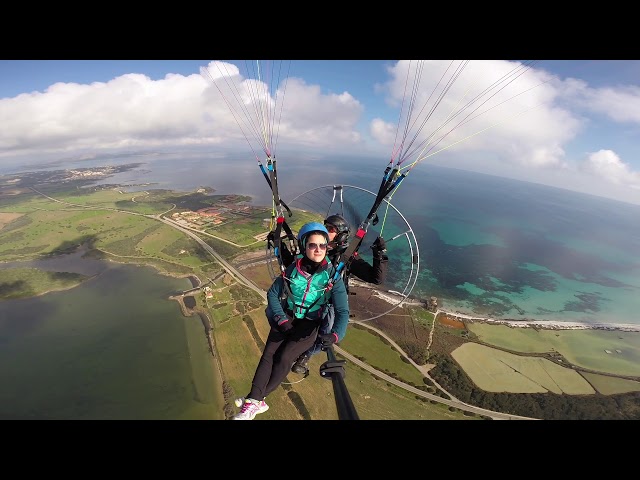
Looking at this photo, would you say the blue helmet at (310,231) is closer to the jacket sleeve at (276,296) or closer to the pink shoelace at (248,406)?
the jacket sleeve at (276,296)

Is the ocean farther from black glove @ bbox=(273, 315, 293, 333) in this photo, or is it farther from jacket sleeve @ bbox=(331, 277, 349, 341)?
black glove @ bbox=(273, 315, 293, 333)

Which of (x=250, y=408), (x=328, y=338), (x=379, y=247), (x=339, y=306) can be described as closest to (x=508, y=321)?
(x=379, y=247)

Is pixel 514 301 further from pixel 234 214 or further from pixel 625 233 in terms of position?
pixel 625 233

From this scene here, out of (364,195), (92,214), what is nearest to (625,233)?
(364,195)

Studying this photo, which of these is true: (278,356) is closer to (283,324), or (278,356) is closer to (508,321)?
(283,324)

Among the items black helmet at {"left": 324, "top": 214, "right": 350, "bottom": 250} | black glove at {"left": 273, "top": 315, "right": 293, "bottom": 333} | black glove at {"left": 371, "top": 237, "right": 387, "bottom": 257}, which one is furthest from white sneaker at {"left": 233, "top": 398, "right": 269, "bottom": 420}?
black glove at {"left": 371, "top": 237, "right": 387, "bottom": 257}

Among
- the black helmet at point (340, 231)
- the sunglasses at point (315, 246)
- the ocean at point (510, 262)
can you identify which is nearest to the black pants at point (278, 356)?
the sunglasses at point (315, 246)
